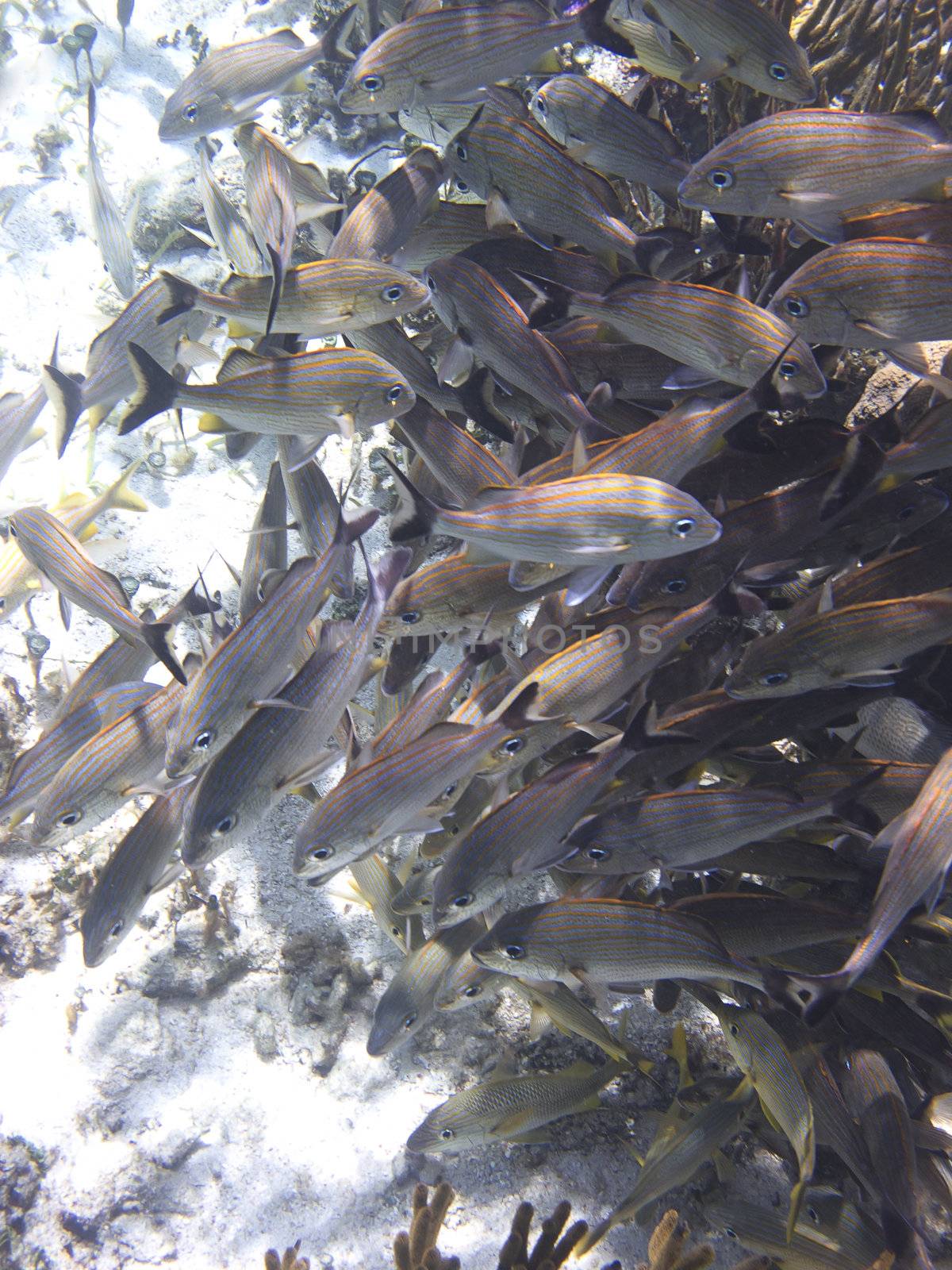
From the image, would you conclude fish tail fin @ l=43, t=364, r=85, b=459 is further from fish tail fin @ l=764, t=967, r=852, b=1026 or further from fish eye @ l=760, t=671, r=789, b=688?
fish tail fin @ l=764, t=967, r=852, b=1026

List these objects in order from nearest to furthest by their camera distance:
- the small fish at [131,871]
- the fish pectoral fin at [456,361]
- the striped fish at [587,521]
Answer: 1. the striped fish at [587,521]
2. the small fish at [131,871]
3. the fish pectoral fin at [456,361]

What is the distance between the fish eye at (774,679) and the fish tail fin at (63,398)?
346 cm

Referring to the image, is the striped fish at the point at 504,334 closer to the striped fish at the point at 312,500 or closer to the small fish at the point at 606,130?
the small fish at the point at 606,130

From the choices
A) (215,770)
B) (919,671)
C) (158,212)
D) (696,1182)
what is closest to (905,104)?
(919,671)

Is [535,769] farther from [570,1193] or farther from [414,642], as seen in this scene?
[570,1193]

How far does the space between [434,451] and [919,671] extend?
83.5 inches

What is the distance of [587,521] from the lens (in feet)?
6.77

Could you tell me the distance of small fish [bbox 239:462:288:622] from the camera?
10.6 ft

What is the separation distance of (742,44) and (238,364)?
2261 millimetres

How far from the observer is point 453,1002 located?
9.89ft

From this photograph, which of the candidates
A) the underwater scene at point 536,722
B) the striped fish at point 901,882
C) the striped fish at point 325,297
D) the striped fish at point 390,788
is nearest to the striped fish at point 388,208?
the underwater scene at point 536,722

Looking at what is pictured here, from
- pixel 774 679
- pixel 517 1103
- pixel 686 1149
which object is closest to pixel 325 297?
pixel 774 679

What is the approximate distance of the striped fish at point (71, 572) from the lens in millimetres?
2869

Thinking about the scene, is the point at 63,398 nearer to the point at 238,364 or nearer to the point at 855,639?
the point at 238,364
